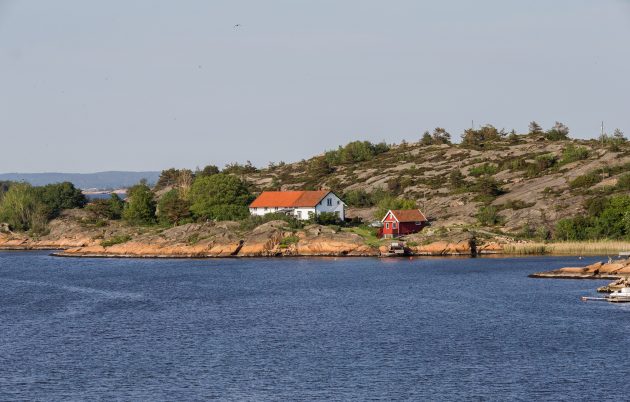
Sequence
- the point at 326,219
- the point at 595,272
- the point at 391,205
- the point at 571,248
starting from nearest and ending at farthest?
the point at 595,272
the point at 571,248
the point at 326,219
the point at 391,205

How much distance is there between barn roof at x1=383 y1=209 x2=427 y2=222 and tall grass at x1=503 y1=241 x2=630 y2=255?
52.6 ft

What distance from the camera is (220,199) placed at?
148m

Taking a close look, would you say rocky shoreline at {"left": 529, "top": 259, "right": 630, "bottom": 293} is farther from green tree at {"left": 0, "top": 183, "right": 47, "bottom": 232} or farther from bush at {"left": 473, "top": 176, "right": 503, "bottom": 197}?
green tree at {"left": 0, "top": 183, "right": 47, "bottom": 232}

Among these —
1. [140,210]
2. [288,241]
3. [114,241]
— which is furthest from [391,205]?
[140,210]

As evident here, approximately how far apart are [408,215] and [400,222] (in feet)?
9.03

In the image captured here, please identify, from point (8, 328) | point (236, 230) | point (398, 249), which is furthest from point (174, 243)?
point (8, 328)

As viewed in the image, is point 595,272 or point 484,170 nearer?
point 595,272

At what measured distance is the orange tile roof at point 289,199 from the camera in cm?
14150

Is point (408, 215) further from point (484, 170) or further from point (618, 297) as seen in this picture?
point (618, 297)

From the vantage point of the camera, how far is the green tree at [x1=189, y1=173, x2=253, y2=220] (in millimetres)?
146375

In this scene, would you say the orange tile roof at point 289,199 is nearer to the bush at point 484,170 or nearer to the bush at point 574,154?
the bush at point 484,170

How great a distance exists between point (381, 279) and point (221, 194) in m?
56.4

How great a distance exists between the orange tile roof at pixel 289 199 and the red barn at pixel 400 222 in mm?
12118

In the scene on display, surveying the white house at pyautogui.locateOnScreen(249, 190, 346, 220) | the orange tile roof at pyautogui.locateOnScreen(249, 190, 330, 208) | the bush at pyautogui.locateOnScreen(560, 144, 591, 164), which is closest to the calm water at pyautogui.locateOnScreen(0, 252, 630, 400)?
the white house at pyautogui.locateOnScreen(249, 190, 346, 220)
